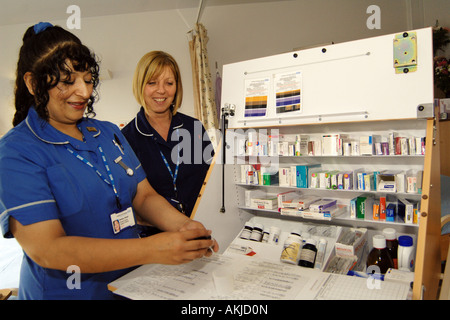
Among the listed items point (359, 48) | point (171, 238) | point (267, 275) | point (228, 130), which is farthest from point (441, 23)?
point (171, 238)

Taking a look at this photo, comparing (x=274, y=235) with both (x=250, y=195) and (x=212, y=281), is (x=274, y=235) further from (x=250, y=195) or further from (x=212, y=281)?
(x=212, y=281)

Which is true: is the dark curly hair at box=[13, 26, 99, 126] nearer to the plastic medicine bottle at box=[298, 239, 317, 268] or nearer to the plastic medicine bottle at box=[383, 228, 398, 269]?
the plastic medicine bottle at box=[298, 239, 317, 268]

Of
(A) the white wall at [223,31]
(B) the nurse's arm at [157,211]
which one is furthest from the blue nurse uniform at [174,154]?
(A) the white wall at [223,31]

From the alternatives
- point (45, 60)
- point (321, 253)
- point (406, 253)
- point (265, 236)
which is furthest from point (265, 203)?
point (45, 60)

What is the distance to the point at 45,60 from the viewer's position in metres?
0.95

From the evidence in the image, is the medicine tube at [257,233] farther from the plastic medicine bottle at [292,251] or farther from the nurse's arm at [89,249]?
the nurse's arm at [89,249]

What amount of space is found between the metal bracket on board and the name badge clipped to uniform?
1333mm

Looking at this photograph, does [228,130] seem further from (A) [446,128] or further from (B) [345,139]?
(A) [446,128]

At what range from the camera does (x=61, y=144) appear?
1.01 metres

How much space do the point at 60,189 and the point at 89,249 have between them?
222 millimetres

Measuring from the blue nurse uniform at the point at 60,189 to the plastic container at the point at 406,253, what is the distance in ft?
3.73

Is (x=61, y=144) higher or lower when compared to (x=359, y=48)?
lower

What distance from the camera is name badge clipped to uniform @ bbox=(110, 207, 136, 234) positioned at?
109 cm

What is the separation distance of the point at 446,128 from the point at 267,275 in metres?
2.96
